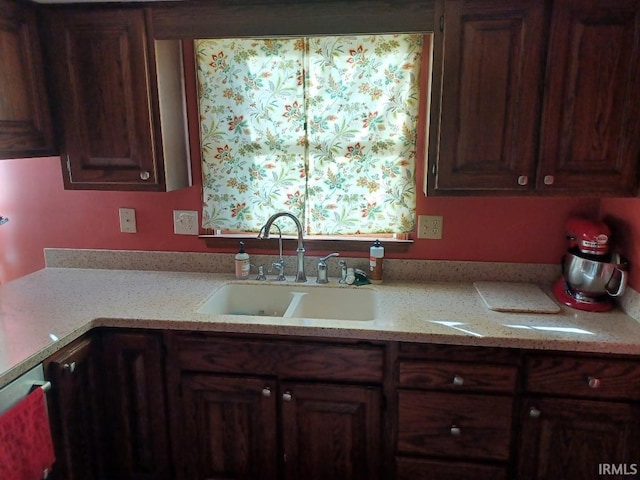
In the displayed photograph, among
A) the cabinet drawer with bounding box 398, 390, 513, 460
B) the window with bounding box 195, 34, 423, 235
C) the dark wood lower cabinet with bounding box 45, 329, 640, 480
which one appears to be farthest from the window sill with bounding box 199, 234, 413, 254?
the cabinet drawer with bounding box 398, 390, 513, 460

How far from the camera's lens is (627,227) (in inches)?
73.3

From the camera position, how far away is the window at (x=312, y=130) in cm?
208

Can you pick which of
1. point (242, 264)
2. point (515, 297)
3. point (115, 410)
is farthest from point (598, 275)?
point (115, 410)

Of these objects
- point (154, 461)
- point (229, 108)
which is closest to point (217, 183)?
point (229, 108)

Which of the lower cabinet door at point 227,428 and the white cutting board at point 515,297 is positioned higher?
the white cutting board at point 515,297

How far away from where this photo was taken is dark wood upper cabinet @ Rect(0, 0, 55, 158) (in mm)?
1825

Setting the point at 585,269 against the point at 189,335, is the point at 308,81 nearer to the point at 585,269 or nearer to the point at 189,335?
the point at 189,335

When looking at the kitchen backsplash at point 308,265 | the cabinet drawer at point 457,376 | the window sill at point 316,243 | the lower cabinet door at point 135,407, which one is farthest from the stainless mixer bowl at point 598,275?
the lower cabinet door at point 135,407

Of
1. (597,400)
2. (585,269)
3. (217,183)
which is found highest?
(217,183)

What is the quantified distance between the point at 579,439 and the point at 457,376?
48 centimetres

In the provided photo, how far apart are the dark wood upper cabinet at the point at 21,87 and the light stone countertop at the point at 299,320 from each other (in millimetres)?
636

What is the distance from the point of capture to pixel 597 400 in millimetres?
1657

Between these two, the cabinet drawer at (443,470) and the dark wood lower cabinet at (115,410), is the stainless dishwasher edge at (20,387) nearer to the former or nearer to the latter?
the dark wood lower cabinet at (115,410)

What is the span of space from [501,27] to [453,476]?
5.44 ft
